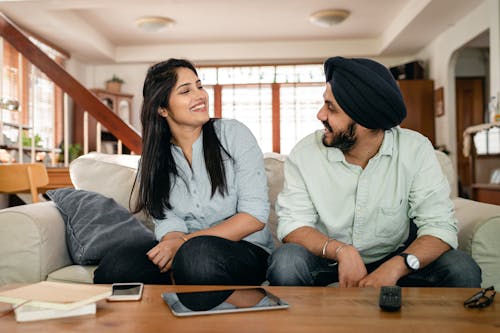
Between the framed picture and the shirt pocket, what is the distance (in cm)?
605

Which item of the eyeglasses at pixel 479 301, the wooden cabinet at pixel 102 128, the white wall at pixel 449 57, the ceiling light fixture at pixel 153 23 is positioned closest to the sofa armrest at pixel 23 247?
the eyeglasses at pixel 479 301

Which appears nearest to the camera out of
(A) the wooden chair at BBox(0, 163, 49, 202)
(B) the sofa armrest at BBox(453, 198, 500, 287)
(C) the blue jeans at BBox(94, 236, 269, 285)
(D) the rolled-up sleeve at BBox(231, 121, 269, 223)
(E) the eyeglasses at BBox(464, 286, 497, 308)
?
(E) the eyeglasses at BBox(464, 286, 497, 308)

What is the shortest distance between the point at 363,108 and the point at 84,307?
95 cm

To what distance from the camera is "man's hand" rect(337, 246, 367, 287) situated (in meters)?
1.40

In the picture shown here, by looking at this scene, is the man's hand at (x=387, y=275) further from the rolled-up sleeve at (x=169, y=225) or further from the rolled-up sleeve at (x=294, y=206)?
the rolled-up sleeve at (x=169, y=225)

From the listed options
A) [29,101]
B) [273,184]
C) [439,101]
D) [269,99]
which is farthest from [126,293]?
[269,99]

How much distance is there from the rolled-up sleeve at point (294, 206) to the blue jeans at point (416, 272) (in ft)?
0.29

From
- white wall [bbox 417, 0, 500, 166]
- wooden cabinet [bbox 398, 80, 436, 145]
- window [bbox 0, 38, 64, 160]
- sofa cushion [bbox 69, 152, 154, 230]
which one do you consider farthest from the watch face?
wooden cabinet [bbox 398, 80, 436, 145]

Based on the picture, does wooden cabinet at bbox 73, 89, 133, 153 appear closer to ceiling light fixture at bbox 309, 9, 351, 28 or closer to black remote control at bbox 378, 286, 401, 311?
ceiling light fixture at bbox 309, 9, 351, 28

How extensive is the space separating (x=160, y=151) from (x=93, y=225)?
0.35 m

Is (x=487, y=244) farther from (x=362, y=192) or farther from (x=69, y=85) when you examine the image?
(x=69, y=85)

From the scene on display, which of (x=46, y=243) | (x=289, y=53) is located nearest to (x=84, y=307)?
(x=46, y=243)

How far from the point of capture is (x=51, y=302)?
97 cm

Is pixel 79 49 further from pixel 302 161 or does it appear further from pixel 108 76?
pixel 302 161
